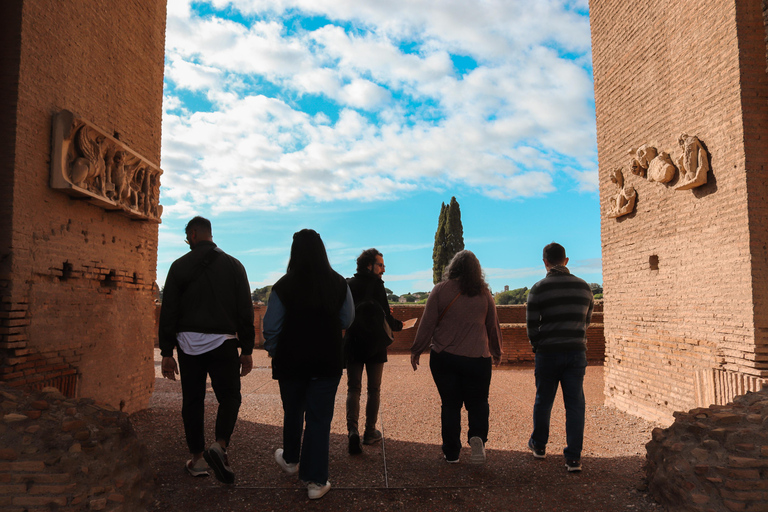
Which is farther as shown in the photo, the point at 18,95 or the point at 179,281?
the point at 18,95

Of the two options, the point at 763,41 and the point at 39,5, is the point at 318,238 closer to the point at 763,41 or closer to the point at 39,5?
the point at 39,5

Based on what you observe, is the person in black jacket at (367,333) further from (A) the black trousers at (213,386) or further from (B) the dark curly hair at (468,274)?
(A) the black trousers at (213,386)

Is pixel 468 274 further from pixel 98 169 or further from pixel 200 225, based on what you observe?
pixel 98 169

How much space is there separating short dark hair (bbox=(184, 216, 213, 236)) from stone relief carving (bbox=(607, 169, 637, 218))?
20.0 feet

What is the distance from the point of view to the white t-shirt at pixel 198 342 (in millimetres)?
4047

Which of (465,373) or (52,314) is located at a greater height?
(52,314)

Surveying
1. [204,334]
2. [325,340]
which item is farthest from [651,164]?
[204,334]

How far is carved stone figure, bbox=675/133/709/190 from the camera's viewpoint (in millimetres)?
5938

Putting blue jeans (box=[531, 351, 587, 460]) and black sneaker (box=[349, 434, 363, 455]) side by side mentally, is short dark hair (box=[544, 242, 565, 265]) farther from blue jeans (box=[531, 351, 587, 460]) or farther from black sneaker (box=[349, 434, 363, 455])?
black sneaker (box=[349, 434, 363, 455])

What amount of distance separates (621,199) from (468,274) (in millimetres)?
4495

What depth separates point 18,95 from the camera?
15.8 feet

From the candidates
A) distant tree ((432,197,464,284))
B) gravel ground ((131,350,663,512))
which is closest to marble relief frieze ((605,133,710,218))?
gravel ground ((131,350,663,512))

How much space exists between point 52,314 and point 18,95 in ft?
7.03

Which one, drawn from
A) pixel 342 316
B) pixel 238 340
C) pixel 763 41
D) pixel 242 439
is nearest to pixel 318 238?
pixel 342 316
